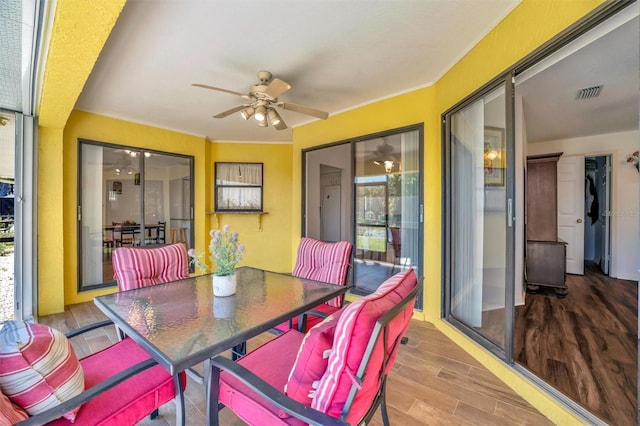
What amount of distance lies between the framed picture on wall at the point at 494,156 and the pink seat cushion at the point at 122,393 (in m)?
2.56

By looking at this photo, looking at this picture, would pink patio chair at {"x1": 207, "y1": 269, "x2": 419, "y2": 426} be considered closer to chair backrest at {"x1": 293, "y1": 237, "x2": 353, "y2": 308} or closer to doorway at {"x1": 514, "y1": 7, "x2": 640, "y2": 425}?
chair backrest at {"x1": 293, "y1": 237, "x2": 353, "y2": 308}

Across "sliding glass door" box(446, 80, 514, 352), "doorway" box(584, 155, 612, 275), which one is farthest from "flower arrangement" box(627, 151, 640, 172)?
"sliding glass door" box(446, 80, 514, 352)

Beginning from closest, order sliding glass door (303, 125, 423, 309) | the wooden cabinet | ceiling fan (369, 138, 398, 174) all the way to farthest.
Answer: sliding glass door (303, 125, 423, 309)
ceiling fan (369, 138, 398, 174)
the wooden cabinet

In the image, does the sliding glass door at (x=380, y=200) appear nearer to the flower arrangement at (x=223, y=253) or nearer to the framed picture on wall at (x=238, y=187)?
the framed picture on wall at (x=238, y=187)

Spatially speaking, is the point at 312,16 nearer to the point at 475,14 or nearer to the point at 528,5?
the point at 475,14

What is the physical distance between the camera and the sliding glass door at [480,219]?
6.93 ft

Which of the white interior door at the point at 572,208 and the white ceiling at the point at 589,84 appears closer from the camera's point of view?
the white ceiling at the point at 589,84

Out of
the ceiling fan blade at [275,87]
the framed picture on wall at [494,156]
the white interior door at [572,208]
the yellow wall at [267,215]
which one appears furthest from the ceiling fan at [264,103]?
the white interior door at [572,208]

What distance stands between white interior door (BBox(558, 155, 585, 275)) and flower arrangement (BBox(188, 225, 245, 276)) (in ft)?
18.8

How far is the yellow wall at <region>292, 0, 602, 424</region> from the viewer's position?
64.0 inches

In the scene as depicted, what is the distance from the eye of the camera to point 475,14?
190cm

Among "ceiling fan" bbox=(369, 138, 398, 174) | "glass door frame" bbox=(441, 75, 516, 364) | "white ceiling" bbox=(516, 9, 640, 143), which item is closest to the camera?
"white ceiling" bbox=(516, 9, 640, 143)

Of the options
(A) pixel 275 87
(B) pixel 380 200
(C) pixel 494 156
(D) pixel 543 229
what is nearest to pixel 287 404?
(A) pixel 275 87

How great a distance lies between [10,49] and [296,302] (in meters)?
2.74
